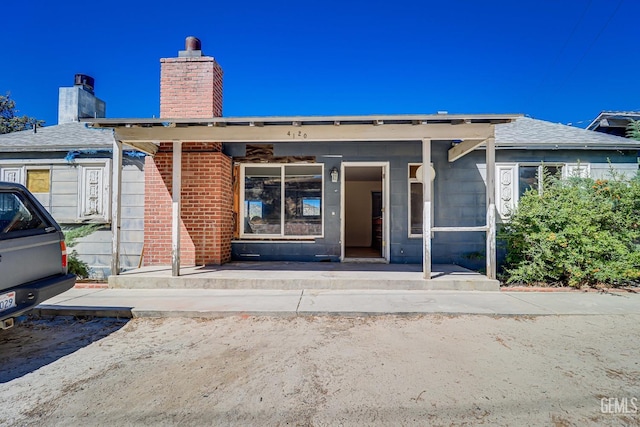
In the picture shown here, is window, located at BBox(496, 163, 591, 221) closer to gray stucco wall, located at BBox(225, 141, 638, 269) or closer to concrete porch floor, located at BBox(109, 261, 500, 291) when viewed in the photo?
gray stucco wall, located at BBox(225, 141, 638, 269)

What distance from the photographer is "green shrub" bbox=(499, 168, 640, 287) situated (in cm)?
573

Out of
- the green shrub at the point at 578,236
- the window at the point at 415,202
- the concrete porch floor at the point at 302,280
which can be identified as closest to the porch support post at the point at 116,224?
the concrete porch floor at the point at 302,280

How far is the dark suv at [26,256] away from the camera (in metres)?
3.09

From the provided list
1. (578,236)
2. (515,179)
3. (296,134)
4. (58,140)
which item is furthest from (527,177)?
(58,140)

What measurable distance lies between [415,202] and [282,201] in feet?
10.7

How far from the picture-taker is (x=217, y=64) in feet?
24.6

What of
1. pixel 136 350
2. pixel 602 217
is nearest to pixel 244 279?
pixel 136 350

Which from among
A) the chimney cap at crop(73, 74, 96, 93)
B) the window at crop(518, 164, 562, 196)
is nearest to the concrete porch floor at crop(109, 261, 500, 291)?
the window at crop(518, 164, 562, 196)

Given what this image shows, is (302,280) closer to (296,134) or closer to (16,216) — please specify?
(296,134)

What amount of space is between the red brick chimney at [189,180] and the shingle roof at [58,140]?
5.47 ft

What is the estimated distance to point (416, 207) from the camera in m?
7.88

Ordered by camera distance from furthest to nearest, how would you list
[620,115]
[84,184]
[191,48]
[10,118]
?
[10,118]
[620,115]
[84,184]
[191,48]

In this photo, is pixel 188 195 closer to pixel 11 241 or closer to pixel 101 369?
pixel 11 241

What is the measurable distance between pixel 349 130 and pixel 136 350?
175 inches
